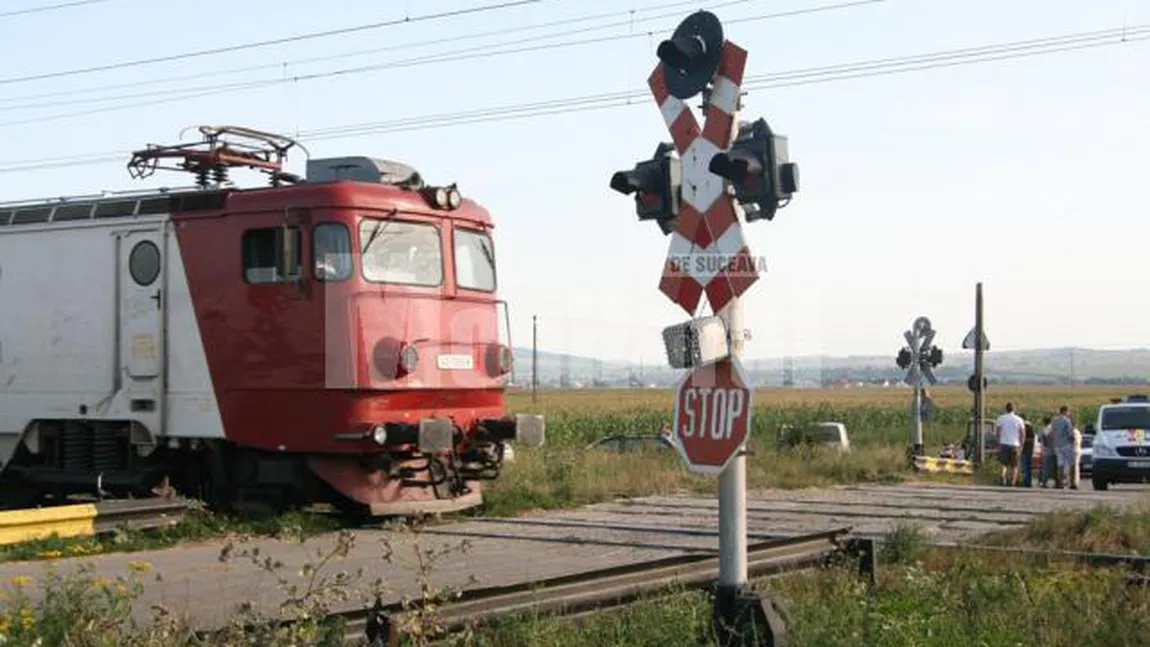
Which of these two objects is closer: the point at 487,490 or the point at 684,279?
A: the point at 684,279

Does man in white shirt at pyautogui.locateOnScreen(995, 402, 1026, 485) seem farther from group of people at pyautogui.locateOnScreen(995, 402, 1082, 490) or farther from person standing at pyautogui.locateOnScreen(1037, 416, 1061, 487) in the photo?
person standing at pyautogui.locateOnScreen(1037, 416, 1061, 487)

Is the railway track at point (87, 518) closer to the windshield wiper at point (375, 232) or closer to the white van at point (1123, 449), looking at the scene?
the windshield wiper at point (375, 232)

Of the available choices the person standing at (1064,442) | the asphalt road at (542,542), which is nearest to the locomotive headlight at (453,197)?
the asphalt road at (542,542)

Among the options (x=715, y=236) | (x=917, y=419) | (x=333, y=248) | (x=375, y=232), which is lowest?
(x=917, y=419)

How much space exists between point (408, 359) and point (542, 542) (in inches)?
102

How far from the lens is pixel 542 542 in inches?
512

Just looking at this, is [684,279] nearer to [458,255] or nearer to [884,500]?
[458,255]

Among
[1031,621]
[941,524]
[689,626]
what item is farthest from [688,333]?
[941,524]

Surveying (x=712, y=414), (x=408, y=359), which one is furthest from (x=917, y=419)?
(x=712, y=414)

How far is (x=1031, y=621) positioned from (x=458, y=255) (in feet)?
29.2

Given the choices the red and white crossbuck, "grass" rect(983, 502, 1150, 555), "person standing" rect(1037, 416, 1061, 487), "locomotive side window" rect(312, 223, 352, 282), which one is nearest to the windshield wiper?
"locomotive side window" rect(312, 223, 352, 282)

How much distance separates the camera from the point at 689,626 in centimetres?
755

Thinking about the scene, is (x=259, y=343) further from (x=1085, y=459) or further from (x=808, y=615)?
(x=1085, y=459)

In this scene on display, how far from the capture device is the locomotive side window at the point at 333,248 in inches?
554
